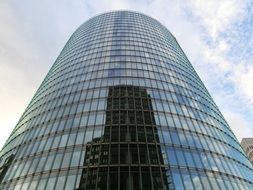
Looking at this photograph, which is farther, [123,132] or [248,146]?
[248,146]

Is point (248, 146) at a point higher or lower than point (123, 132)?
higher

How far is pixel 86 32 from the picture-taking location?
78.5m

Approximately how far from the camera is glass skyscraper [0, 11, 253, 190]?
35656 mm

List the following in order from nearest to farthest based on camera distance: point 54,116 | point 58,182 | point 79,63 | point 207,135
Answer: point 58,182, point 207,135, point 54,116, point 79,63

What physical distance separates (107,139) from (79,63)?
1006 inches

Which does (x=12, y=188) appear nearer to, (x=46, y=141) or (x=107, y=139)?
(x=46, y=141)

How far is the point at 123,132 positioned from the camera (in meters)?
40.7

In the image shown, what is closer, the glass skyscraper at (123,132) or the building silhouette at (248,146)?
the glass skyscraper at (123,132)

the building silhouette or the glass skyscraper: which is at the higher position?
the building silhouette

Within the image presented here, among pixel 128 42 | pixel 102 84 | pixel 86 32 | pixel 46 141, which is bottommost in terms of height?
pixel 46 141

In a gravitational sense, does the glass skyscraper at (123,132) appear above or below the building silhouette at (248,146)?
below

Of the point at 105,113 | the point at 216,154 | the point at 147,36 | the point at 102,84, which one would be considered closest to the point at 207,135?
the point at 216,154

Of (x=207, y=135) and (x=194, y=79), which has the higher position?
(x=194, y=79)

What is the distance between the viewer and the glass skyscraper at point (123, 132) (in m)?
35.7
